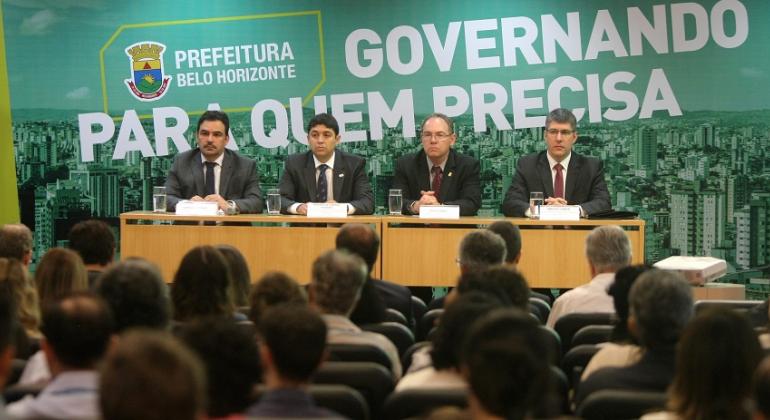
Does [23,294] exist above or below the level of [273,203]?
below

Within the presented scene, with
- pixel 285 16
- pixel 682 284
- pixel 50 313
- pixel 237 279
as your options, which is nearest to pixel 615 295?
pixel 682 284

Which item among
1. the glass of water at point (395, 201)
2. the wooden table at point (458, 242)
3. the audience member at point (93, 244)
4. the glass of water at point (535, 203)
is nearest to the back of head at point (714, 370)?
the audience member at point (93, 244)

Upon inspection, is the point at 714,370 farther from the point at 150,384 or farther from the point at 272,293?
the point at 272,293

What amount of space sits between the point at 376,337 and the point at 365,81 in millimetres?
5373

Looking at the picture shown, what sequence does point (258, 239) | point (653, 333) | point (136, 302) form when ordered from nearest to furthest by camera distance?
point (653, 333) → point (136, 302) → point (258, 239)

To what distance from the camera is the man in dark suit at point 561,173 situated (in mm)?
7699

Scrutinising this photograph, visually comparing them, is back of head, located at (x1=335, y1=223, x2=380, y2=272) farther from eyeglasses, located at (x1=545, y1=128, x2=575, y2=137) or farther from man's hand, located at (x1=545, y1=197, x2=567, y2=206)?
eyeglasses, located at (x1=545, y1=128, x2=575, y2=137)

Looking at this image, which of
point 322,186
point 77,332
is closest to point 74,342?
point 77,332

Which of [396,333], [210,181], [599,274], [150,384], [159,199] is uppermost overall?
[210,181]

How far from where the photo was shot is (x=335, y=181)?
7.82 m

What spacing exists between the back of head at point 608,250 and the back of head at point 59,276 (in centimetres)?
233

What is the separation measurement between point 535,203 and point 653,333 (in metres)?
3.82

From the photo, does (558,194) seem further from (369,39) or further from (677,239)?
(369,39)

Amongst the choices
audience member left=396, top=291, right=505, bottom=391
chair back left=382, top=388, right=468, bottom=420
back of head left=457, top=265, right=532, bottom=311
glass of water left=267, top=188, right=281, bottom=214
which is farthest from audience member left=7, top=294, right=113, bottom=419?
glass of water left=267, top=188, right=281, bottom=214
